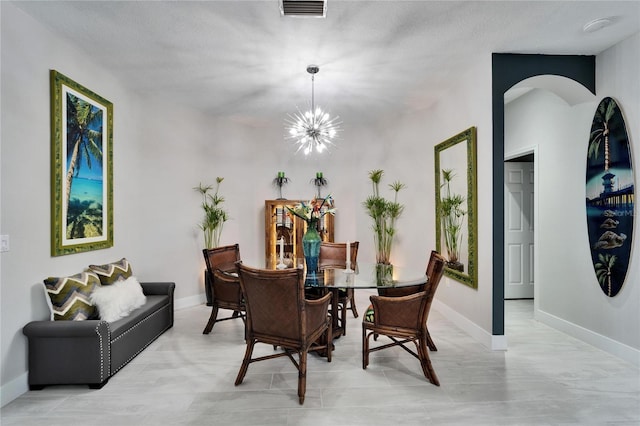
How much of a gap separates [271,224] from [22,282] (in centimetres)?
347

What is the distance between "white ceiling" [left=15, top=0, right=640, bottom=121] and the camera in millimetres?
A: 2521

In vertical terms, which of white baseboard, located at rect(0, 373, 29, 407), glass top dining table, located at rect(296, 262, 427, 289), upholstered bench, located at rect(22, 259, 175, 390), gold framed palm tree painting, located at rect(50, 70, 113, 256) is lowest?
white baseboard, located at rect(0, 373, 29, 407)

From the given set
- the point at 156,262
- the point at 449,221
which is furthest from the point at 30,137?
the point at 449,221

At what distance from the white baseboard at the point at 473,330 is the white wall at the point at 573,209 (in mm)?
977

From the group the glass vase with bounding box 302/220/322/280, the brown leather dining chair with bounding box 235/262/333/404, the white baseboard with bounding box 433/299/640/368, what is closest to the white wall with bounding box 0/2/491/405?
the white baseboard with bounding box 433/299/640/368

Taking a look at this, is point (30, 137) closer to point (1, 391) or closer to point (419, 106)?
point (1, 391)

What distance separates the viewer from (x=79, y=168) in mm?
3109

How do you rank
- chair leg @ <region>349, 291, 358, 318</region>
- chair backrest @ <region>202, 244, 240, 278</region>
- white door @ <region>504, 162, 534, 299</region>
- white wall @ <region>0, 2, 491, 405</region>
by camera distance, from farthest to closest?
white door @ <region>504, 162, 534, 299</region>
chair leg @ <region>349, 291, 358, 318</region>
chair backrest @ <region>202, 244, 240, 278</region>
white wall @ <region>0, 2, 491, 405</region>

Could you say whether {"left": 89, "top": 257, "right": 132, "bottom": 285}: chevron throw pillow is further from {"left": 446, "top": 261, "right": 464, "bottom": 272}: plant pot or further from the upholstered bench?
{"left": 446, "top": 261, "right": 464, "bottom": 272}: plant pot

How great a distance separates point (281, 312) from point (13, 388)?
1.94 meters

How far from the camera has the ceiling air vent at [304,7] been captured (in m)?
2.26

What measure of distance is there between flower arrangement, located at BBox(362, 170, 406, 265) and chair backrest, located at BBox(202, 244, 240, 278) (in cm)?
246

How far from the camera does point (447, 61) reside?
3389 mm

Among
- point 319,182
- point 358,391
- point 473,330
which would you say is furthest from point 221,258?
point 473,330
